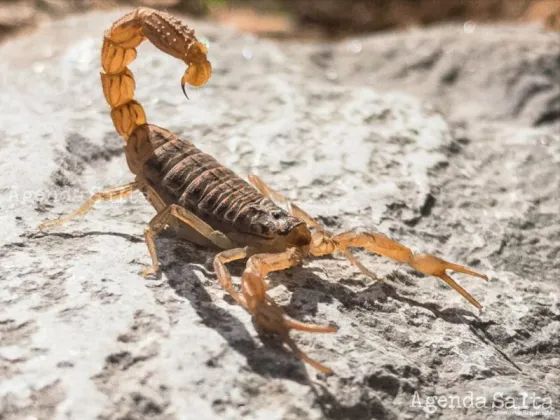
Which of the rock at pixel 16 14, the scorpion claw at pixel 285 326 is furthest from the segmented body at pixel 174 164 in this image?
the rock at pixel 16 14

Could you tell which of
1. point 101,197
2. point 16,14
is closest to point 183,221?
point 101,197

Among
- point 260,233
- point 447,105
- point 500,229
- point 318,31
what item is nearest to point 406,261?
point 260,233

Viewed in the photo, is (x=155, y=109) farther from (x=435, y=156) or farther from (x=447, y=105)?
(x=447, y=105)

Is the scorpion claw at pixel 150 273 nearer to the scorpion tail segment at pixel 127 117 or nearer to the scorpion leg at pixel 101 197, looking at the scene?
the scorpion leg at pixel 101 197

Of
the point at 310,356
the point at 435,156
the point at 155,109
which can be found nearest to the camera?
the point at 310,356

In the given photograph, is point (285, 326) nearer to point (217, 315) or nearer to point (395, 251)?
point (217, 315)

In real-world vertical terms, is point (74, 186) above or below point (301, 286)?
above
